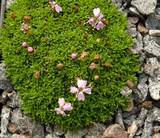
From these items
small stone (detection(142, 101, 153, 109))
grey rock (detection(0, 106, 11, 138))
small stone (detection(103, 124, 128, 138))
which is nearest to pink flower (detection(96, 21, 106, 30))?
small stone (detection(142, 101, 153, 109))

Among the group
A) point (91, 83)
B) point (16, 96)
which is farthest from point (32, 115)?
point (91, 83)

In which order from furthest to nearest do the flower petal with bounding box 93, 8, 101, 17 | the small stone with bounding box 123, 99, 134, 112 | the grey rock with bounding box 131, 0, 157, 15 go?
the grey rock with bounding box 131, 0, 157, 15
the flower petal with bounding box 93, 8, 101, 17
the small stone with bounding box 123, 99, 134, 112

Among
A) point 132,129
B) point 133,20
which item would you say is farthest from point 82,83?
point 133,20

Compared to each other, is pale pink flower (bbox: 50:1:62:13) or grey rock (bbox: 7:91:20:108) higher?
pale pink flower (bbox: 50:1:62:13)

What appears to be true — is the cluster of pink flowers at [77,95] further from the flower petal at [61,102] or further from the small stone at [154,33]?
the small stone at [154,33]

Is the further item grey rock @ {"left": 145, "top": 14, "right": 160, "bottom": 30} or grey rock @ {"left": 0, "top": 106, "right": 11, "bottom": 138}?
grey rock @ {"left": 145, "top": 14, "right": 160, "bottom": 30}

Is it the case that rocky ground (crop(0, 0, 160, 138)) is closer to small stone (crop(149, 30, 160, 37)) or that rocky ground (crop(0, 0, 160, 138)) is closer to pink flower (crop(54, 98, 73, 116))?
small stone (crop(149, 30, 160, 37))

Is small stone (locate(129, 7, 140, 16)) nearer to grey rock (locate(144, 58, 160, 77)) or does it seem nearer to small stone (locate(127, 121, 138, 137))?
grey rock (locate(144, 58, 160, 77))

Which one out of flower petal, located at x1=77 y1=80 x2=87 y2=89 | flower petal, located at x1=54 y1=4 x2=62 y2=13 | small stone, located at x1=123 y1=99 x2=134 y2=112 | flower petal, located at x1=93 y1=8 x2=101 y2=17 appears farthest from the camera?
flower petal, located at x1=54 y1=4 x2=62 y2=13

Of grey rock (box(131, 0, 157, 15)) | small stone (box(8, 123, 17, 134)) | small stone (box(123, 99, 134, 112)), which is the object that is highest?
grey rock (box(131, 0, 157, 15))

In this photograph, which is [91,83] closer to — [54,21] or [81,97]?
[81,97]
